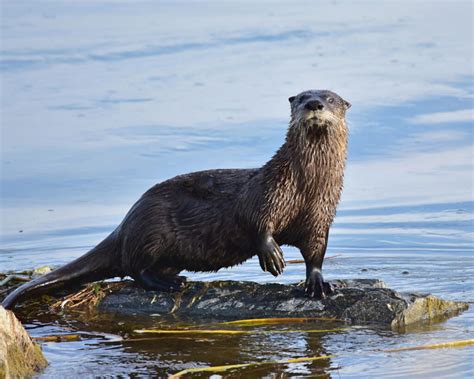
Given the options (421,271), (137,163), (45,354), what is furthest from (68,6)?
(45,354)

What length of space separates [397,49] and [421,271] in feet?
24.5

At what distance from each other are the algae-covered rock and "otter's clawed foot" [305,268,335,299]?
5.44 ft

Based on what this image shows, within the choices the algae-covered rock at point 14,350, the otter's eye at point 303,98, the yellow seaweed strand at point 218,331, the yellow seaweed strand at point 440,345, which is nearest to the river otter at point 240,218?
the otter's eye at point 303,98

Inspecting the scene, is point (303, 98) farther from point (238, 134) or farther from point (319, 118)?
point (238, 134)

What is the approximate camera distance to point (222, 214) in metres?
6.96

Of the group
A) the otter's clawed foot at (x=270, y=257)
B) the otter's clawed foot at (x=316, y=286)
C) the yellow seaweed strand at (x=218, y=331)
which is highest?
the otter's clawed foot at (x=270, y=257)

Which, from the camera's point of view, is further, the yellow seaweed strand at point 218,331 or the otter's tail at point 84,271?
the otter's tail at point 84,271

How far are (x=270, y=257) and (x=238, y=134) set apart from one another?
4.72 meters

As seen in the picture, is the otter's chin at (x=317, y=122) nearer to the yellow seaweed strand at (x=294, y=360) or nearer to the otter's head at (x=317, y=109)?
the otter's head at (x=317, y=109)

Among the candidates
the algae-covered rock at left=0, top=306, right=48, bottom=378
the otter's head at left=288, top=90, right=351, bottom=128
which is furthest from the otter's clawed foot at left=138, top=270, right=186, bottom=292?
the algae-covered rock at left=0, top=306, right=48, bottom=378

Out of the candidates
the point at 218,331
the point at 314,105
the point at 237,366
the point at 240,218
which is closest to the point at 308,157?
the point at 314,105

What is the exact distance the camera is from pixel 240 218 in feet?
22.6

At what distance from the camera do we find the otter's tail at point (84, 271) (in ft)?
23.5

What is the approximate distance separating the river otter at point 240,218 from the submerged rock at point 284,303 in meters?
0.09
